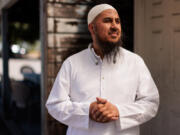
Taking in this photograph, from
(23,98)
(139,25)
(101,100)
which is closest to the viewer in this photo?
(101,100)

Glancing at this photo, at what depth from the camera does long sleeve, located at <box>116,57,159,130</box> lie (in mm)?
2230

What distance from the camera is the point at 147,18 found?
3.66 metres

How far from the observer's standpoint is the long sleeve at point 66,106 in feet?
7.34

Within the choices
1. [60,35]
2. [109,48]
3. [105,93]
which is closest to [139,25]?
[60,35]

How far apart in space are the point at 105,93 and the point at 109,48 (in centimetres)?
32

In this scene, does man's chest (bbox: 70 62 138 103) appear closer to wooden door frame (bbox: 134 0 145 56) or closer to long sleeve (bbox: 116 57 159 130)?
long sleeve (bbox: 116 57 159 130)

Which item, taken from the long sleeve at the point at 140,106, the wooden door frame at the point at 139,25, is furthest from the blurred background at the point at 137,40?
the long sleeve at the point at 140,106

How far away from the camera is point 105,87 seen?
2.33 m

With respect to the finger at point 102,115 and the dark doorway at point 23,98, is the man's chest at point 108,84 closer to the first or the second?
the finger at point 102,115

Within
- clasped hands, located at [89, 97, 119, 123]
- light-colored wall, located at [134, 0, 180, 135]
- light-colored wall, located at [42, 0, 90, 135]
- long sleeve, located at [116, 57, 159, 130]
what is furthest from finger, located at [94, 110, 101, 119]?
light-colored wall, located at [42, 0, 90, 135]

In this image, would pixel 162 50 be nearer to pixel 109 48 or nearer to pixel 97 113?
pixel 109 48

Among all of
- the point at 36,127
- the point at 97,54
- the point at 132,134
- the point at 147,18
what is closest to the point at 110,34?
the point at 97,54

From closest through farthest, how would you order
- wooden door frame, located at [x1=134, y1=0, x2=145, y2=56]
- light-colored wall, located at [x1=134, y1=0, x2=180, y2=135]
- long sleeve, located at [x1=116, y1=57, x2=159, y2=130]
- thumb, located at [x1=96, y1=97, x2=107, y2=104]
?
thumb, located at [x1=96, y1=97, x2=107, y2=104] → long sleeve, located at [x1=116, y1=57, x2=159, y2=130] → light-colored wall, located at [x1=134, y1=0, x2=180, y2=135] → wooden door frame, located at [x1=134, y1=0, x2=145, y2=56]

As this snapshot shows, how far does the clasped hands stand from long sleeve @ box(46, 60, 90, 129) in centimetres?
7
